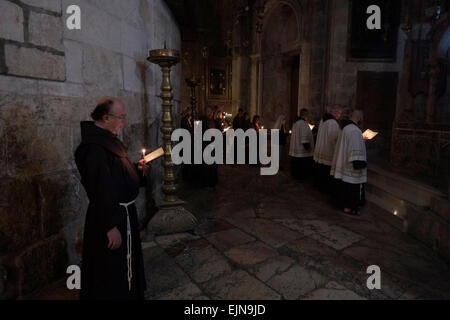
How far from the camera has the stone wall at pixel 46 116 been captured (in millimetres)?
2383

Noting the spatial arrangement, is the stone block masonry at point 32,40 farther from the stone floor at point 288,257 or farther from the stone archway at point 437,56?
the stone archway at point 437,56

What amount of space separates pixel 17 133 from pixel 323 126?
5449mm

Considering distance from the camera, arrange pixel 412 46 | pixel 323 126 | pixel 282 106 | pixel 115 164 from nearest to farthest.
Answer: pixel 115 164 → pixel 323 126 → pixel 412 46 → pixel 282 106

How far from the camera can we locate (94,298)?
7.13 ft

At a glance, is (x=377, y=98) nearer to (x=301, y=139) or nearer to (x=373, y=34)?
(x=373, y=34)

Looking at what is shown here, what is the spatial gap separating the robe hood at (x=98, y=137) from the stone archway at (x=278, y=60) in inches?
391

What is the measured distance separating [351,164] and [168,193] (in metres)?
2.99

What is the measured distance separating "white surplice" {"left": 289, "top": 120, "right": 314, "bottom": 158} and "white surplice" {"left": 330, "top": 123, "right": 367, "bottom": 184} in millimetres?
2100

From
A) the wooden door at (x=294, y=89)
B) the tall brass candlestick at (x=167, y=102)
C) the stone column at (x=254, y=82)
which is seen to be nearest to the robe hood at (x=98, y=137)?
the tall brass candlestick at (x=167, y=102)

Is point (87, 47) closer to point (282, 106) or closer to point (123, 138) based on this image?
point (123, 138)

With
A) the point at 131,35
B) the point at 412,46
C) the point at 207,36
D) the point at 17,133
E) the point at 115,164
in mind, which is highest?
the point at 207,36

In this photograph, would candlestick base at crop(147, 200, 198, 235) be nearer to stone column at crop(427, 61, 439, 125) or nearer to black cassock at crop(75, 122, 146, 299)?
black cassock at crop(75, 122, 146, 299)

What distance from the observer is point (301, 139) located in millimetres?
7324
